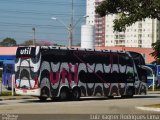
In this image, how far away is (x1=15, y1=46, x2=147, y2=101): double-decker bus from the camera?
3222 centimetres

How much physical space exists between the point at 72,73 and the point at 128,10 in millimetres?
9526

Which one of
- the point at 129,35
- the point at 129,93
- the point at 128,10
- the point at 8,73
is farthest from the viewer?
the point at 129,35

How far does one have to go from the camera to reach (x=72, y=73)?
33.9 meters

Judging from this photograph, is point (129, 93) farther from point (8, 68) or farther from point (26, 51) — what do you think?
point (8, 68)

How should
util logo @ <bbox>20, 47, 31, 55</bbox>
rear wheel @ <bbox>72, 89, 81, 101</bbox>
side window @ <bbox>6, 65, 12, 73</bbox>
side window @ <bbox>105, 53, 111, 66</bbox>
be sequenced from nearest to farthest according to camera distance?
1. util logo @ <bbox>20, 47, 31, 55</bbox>
2. rear wheel @ <bbox>72, 89, 81, 101</bbox>
3. side window @ <bbox>105, 53, 111, 66</bbox>
4. side window @ <bbox>6, 65, 12, 73</bbox>

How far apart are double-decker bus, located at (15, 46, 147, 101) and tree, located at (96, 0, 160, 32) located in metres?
7.35

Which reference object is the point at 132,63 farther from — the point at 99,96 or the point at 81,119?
the point at 81,119

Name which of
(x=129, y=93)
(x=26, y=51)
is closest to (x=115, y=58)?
(x=129, y=93)

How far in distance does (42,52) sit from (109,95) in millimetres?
7082

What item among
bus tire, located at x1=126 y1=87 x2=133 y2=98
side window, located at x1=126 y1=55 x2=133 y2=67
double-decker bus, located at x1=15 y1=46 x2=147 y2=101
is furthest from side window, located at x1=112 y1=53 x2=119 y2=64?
bus tire, located at x1=126 y1=87 x2=133 y2=98

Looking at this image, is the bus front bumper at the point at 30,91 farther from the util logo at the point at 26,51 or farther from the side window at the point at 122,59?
the side window at the point at 122,59

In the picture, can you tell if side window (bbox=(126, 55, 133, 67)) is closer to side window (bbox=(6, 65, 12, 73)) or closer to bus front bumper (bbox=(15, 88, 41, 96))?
→ bus front bumper (bbox=(15, 88, 41, 96))

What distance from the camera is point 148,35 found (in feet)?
402

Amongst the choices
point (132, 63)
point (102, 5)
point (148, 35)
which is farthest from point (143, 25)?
point (102, 5)
